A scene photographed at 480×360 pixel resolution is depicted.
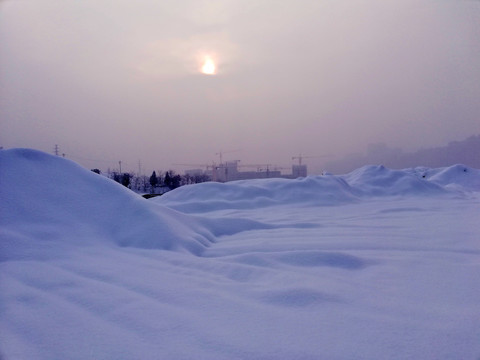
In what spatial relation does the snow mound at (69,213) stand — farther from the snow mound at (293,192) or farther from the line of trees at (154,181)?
the line of trees at (154,181)

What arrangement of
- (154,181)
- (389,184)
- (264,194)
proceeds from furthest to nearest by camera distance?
(154,181)
(389,184)
(264,194)

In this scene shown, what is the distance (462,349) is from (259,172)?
24002 millimetres

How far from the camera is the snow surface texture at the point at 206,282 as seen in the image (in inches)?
43.5

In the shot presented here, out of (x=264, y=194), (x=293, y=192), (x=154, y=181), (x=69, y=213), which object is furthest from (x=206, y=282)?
(x=154, y=181)

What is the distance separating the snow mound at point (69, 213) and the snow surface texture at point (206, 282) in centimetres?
1

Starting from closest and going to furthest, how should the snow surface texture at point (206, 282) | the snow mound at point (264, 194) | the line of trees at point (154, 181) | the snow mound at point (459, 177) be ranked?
the snow surface texture at point (206, 282) → the snow mound at point (264, 194) → the snow mound at point (459, 177) → the line of trees at point (154, 181)

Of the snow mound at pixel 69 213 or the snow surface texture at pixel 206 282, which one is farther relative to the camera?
the snow mound at pixel 69 213

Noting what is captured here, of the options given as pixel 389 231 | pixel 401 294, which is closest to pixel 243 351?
pixel 401 294

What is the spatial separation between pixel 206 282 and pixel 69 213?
1323 millimetres

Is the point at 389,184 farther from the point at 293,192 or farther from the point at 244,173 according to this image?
the point at 244,173

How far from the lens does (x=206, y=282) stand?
5.61 ft

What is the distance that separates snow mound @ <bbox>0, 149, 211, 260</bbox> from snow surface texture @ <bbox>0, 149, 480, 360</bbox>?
0.01 metres

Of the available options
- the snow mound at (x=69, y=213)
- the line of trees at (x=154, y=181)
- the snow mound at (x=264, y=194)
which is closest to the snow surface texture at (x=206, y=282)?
the snow mound at (x=69, y=213)

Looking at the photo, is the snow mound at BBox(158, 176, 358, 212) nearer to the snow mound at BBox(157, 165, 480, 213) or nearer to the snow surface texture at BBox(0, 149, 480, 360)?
the snow mound at BBox(157, 165, 480, 213)
